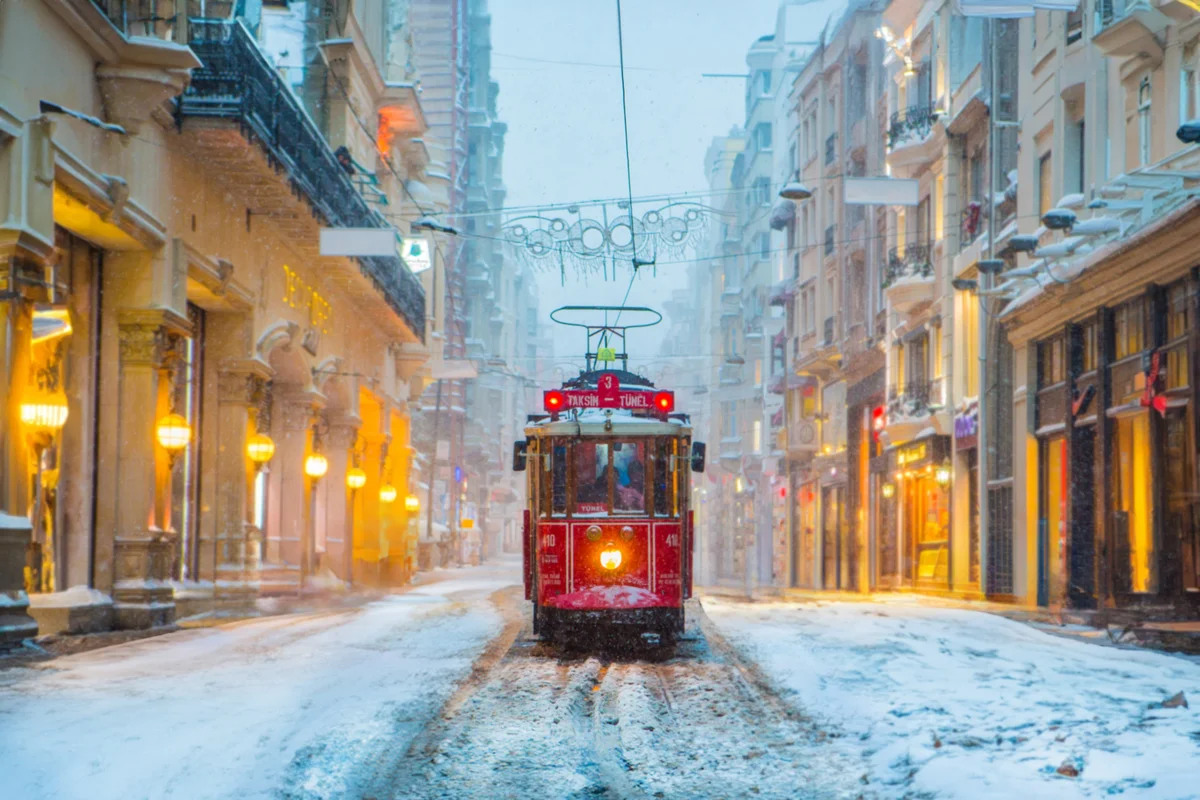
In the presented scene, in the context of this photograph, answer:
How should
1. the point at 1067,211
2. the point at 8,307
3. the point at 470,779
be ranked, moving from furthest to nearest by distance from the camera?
the point at 1067,211
the point at 8,307
the point at 470,779

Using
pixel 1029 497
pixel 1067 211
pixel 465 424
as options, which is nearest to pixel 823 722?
pixel 1067 211

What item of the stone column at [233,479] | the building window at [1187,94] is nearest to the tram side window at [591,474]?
the stone column at [233,479]

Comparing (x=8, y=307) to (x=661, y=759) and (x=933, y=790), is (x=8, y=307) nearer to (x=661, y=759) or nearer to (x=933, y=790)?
(x=661, y=759)

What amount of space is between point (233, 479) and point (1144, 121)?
14612 mm

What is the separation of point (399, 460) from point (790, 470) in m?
19.0

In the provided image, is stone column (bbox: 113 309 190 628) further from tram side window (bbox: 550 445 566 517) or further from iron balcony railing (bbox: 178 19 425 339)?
tram side window (bbox: 550 445 566 517)

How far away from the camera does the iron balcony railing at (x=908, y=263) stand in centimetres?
3369

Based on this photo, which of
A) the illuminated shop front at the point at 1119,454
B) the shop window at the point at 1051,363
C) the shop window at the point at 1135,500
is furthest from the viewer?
the shop window at the point at 1051,363

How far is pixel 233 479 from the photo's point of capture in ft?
76.4

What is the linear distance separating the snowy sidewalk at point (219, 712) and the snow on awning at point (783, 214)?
38.6 metres

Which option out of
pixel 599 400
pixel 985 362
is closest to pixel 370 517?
pixel 985 362

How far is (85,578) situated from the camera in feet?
57.2

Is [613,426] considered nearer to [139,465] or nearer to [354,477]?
[139,465]

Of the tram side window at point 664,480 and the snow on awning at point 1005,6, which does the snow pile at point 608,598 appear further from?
the snow on awning at point 1005,6
